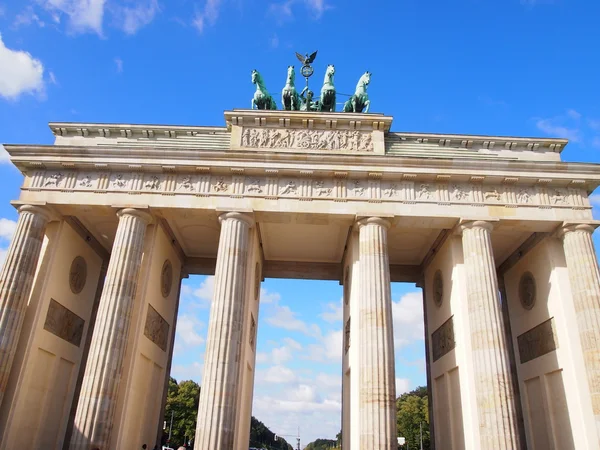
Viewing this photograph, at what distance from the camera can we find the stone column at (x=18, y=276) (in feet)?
58.3

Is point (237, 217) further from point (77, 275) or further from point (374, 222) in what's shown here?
point (77, 275)

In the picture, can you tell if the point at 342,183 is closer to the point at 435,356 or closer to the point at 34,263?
the point at 435,356

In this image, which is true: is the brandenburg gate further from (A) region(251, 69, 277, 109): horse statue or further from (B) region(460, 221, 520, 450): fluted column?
(A) region(251, 69, 277, 109): horse statue

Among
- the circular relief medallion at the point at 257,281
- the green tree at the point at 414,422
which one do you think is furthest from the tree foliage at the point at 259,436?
the circular relief medallion at the point at 257,281

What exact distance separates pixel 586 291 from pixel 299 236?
42.1 ft

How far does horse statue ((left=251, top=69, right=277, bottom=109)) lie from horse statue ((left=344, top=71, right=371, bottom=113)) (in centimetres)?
390

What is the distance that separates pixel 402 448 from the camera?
74000 millimetres

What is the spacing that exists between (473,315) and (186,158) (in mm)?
13420

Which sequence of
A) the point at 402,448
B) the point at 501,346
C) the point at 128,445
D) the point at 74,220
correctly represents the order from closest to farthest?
1. the point at 501,346
2. the point at 128,445
3. the point at 74,220
4. the point at 402,448

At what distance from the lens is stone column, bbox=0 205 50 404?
700 inches

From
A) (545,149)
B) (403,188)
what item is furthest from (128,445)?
(545,149)

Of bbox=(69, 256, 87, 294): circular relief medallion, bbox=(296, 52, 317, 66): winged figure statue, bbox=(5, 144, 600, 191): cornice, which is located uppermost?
bbox=(296, 52, 317, 66): winged figure statue

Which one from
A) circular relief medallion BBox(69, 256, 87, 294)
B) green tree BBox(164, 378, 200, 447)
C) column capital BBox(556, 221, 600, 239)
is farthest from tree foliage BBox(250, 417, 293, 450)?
column capital BBox(556, 221, 600, 239)

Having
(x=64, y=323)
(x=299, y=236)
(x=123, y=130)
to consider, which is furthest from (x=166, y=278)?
(x=123, y=130)
